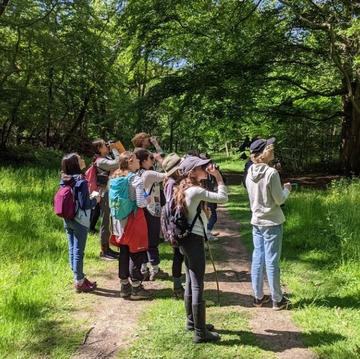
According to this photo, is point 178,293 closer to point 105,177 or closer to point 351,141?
point 105,177

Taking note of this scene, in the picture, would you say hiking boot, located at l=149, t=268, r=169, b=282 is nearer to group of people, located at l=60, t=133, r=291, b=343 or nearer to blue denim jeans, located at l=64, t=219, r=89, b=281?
group of people, located at l=60, t=133, r=291, b=343

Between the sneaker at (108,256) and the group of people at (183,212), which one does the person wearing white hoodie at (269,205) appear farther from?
the sneaker at (108,256)

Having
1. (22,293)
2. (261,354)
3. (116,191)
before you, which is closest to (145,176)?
(116,191)

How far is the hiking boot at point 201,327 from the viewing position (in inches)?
172

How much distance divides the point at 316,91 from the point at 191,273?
14.2 metres

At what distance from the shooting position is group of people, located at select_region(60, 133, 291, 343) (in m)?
4.36

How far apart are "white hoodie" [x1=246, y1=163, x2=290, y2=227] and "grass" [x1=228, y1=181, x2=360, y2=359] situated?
1065 millimetres

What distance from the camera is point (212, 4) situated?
15617mm

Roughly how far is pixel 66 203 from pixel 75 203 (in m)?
0.11

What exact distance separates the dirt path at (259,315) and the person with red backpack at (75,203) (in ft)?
6.30

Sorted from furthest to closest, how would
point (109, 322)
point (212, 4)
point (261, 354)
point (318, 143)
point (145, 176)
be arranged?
point (318, 143) < point (212, 4) < point (145, 176) < point (109, 322) < point (261, 354)

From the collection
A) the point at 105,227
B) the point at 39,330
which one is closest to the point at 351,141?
the point at 105,227

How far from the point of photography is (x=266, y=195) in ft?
16.8

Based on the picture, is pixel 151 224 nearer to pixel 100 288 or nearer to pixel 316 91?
pixel 100 288
